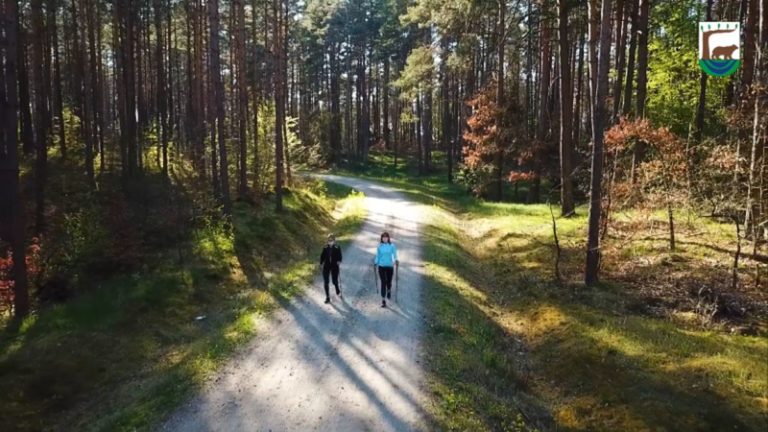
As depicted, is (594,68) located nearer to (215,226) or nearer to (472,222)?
(472,222)

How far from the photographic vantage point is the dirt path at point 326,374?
26.4 feet

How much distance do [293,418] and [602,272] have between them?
401 inches

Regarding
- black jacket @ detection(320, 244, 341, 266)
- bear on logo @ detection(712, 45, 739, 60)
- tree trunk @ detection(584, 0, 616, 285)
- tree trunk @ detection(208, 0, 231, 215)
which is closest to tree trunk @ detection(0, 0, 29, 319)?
tree trunk @ detection(208, 0, 231, 215)

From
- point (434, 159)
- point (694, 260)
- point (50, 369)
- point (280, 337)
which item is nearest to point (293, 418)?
point (280, 337)

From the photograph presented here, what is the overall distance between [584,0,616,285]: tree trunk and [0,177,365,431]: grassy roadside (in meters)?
7.79

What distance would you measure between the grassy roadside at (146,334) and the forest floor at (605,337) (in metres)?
4.48

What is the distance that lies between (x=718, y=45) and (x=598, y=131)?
660cm

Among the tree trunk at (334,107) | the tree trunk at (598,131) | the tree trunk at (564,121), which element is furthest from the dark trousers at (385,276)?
the tree trunk at (334,107)

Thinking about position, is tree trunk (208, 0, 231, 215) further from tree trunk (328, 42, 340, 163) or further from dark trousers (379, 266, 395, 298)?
tree trunk (328, 42, 340, 163)

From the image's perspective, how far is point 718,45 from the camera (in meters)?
16.3

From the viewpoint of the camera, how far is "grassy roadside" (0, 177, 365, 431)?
31.9ft

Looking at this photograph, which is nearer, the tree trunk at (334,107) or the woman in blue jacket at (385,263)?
the woman in blue jacket at (385,263)

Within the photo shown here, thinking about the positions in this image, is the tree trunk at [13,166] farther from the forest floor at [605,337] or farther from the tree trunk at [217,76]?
the forest floor at [605,337]

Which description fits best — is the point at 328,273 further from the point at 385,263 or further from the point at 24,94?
the point at 24,94
